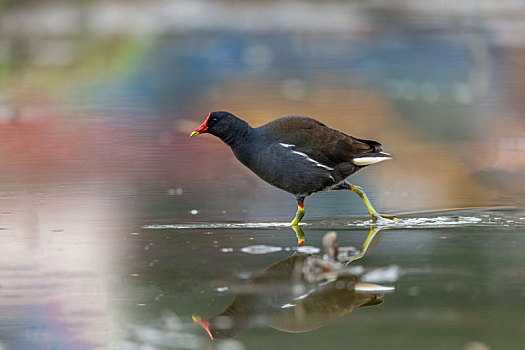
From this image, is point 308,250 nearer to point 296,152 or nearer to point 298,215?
point 298,215

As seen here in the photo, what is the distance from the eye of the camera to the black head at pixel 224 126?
248 inches

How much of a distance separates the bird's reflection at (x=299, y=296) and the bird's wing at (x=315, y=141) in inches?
49.1

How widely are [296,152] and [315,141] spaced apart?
0.17 meters

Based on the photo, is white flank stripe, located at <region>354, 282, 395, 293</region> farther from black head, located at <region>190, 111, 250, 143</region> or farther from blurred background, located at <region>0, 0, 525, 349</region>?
black head, located at <region>190, 111, 250, 143</region>

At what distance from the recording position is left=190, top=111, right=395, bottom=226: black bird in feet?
20.3

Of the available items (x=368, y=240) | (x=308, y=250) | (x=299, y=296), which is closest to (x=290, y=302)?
(x=299, y=296)

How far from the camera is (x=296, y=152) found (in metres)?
6.21

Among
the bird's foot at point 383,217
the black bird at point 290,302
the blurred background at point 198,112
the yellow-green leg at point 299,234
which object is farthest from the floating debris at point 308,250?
the bird's foot at point 383,217

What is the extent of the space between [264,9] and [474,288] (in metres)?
14.3

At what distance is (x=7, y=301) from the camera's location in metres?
4.52

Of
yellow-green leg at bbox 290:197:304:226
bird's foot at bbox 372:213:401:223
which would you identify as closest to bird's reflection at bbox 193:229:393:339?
yellow-green leg at bbox 290:197:304:226

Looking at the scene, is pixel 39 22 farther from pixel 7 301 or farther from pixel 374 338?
pixel 374 338

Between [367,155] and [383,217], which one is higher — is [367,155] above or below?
above

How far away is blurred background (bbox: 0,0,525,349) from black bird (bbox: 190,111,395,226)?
251 mm
